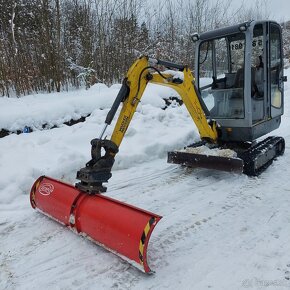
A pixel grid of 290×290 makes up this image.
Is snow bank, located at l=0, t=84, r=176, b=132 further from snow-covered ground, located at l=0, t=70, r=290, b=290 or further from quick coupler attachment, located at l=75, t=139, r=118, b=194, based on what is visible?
quick coupler attachment, located at l=75, t=139, r=118, b=194

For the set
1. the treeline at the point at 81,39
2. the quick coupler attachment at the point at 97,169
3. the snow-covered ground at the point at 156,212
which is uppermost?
the treeline at the point at 81,39

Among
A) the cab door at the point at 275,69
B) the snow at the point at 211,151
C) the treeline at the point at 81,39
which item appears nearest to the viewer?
the snow at the point at 211,151

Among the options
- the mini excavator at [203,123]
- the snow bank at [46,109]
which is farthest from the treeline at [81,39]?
the mini excavator at [203,123]

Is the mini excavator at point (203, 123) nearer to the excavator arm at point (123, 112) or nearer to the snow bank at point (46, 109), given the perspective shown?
the excavator arm at point (123, 112)

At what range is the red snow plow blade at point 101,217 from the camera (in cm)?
295

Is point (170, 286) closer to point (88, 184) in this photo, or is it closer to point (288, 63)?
point (88, 184)

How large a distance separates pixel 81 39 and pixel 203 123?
7907 mm

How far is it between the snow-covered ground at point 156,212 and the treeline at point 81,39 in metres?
2.53

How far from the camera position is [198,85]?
21.1 ft

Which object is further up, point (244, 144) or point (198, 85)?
point (198, 85)

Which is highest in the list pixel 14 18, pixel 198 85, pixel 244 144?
pixel 14 18

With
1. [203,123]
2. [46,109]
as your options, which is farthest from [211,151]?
[46,109]

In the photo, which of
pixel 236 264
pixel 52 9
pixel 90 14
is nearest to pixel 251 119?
pixel 236 264

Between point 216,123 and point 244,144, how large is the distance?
2.14 ft
